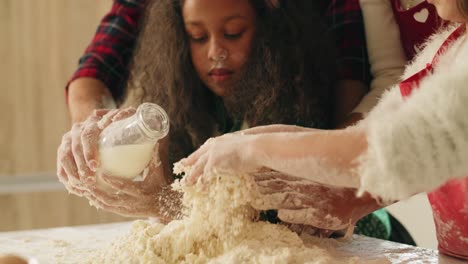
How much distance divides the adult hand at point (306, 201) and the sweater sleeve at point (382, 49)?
0.90 feet

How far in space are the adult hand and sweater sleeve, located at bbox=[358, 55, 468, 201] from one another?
0.35 metres

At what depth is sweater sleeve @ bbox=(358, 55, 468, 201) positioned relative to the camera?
0.69 m

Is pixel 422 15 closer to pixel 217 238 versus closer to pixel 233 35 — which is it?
pixel 233 35

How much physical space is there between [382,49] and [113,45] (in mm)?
685

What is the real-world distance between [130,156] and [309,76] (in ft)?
1.78

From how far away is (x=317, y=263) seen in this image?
92 centimetres

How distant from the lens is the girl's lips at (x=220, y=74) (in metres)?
1.37

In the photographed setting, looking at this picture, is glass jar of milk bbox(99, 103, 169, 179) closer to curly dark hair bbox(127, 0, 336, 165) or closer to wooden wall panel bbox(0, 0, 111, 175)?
curly dark hair bbox(127, 0, 336, 165)

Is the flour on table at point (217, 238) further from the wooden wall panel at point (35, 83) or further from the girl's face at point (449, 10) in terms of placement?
the wooden wall panel at point (35, 83)

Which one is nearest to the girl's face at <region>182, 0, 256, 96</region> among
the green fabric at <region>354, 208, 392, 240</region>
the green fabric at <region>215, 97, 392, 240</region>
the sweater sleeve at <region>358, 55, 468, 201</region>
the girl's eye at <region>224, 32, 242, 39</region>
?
the girl's eye at <region>224, 32, 242, 39</region>

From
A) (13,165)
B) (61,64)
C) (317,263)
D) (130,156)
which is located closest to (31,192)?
(13,165)

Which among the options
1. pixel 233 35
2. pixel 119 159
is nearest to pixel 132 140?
pixel 119 159

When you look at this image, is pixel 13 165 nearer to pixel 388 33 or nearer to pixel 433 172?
pixel 388 33

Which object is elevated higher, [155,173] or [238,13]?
[238,13]
